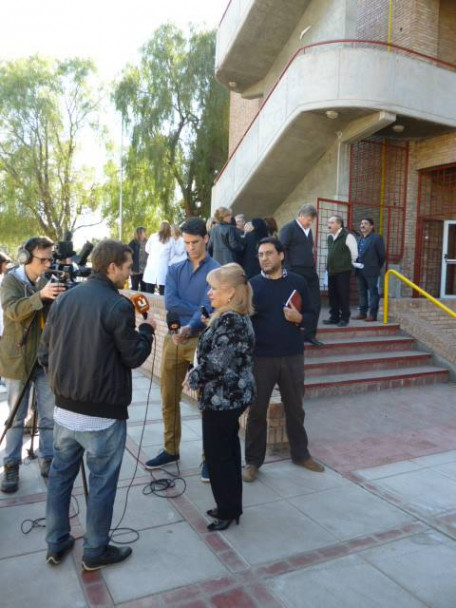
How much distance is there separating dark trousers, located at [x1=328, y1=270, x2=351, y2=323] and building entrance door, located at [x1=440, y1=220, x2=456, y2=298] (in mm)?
6127

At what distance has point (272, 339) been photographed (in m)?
4.28

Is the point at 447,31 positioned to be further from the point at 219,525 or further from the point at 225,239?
the point at 219,525

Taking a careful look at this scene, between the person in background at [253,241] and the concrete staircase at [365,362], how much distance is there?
152 cm

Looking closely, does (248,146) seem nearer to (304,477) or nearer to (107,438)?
(304,477)


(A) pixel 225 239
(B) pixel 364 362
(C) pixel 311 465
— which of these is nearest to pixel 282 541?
(C) pixel 311 465

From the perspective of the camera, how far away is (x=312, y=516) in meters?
3.66

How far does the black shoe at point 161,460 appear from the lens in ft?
14.6

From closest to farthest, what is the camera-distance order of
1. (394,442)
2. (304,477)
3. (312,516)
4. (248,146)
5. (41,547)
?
(41,547) → (312,516) → (304,477) → (394,442) → (248,146)

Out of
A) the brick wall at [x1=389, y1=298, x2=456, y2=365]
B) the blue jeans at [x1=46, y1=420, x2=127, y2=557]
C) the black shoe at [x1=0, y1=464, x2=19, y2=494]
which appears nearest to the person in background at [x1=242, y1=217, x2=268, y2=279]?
the brick wall at [x1=389, y1=298, x2=456, y2=365]

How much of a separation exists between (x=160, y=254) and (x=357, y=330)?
3.68 metres

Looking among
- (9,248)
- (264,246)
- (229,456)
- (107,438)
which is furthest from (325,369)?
(9,248)

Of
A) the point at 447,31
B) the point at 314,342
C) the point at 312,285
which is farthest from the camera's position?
the point at 447,31

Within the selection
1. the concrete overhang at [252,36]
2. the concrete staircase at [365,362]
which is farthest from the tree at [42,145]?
the concrete staircase at [365,362]

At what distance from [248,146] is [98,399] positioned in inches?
418
